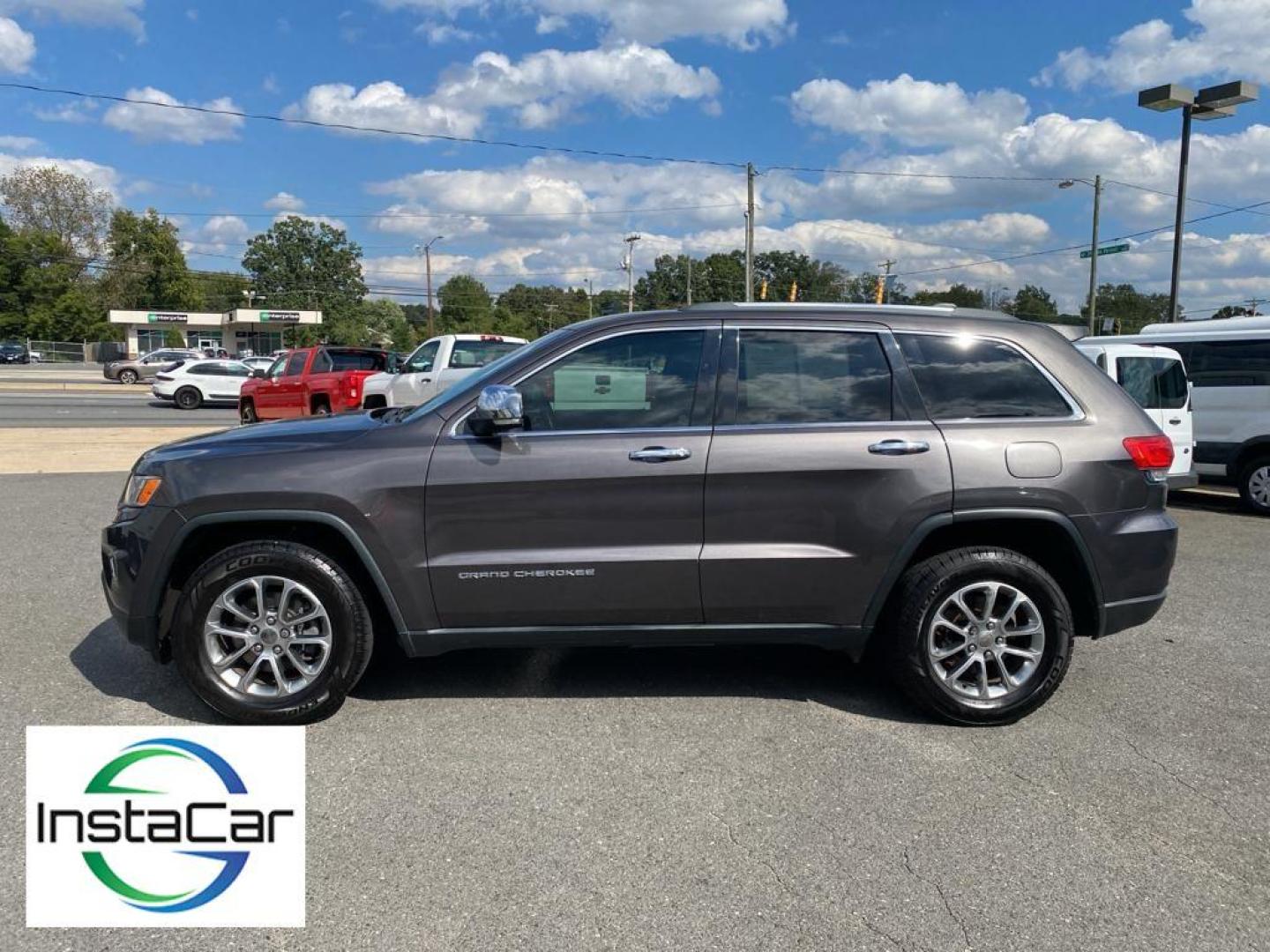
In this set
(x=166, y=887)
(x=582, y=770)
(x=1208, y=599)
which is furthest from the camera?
(x=1208, y=599)

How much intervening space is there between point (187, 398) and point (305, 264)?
93424mm

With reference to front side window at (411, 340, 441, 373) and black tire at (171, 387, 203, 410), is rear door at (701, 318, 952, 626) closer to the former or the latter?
front side window at (411, 340, 441, 373)

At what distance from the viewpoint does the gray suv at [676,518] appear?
3.77 m

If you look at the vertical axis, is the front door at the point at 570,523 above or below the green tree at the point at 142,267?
below

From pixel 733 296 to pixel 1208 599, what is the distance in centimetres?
7728

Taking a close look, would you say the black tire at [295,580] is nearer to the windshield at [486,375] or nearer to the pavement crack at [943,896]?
the windshield at [486,375]

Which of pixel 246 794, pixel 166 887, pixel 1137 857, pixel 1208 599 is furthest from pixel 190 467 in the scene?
pixel 1208 599

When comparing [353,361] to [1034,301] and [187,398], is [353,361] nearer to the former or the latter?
[187,398]

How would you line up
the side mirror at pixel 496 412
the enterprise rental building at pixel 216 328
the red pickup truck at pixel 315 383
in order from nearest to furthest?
the side mirror at pixel 496 412, the red pickup truck at pixel 315 383, the enterprise rental building at pixel 216 328

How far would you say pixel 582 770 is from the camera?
3.50m

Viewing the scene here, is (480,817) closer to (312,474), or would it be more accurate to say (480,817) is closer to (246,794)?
(246,794)

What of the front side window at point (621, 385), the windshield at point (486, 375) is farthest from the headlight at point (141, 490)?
the front side window at point (621, 385)

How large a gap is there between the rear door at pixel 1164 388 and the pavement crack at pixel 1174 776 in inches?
260

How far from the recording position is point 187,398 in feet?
84.8
